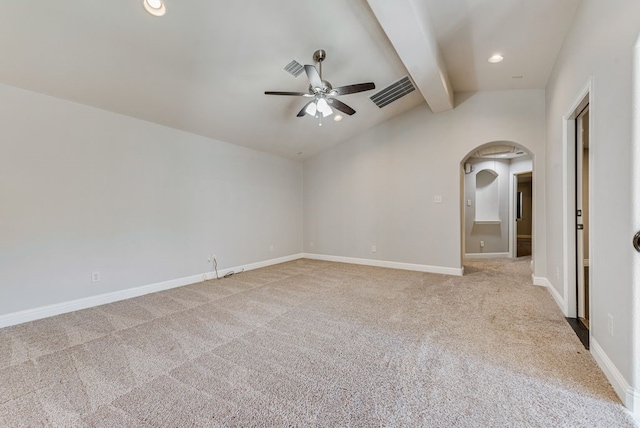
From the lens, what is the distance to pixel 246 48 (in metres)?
2.80

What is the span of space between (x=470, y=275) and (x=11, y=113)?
20.8 ft

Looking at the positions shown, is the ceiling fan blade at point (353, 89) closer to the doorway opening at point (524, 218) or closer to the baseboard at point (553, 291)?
the baseboard at point (553, 291)

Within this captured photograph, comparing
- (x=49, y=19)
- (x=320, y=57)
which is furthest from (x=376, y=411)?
(x=49, y=19)

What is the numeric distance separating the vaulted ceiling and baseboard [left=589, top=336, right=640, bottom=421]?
2.97 meters

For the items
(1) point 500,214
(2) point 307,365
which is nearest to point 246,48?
(2) point 307,365

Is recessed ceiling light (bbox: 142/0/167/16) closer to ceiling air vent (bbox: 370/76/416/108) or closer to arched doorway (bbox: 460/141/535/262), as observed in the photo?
ceiling air vent (bbox: 370/76/416/108)

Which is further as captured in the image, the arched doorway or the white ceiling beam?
the arched doorway

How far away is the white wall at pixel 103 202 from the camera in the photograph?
2.73m

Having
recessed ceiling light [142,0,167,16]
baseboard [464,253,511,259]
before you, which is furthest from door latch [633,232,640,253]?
baseboard [464,253,511,259]

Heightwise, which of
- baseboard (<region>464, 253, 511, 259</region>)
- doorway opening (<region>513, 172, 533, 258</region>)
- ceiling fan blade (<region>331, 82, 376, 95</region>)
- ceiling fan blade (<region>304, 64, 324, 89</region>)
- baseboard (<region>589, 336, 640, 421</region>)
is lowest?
baseboard (<region>464, 253, 511, 259</region>)

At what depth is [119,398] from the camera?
5.26ft

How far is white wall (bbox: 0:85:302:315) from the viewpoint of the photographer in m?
2.73

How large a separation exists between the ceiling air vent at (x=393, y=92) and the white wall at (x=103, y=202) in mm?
2568

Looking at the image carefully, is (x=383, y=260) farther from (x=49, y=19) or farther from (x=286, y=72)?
(x=49, y=19)
